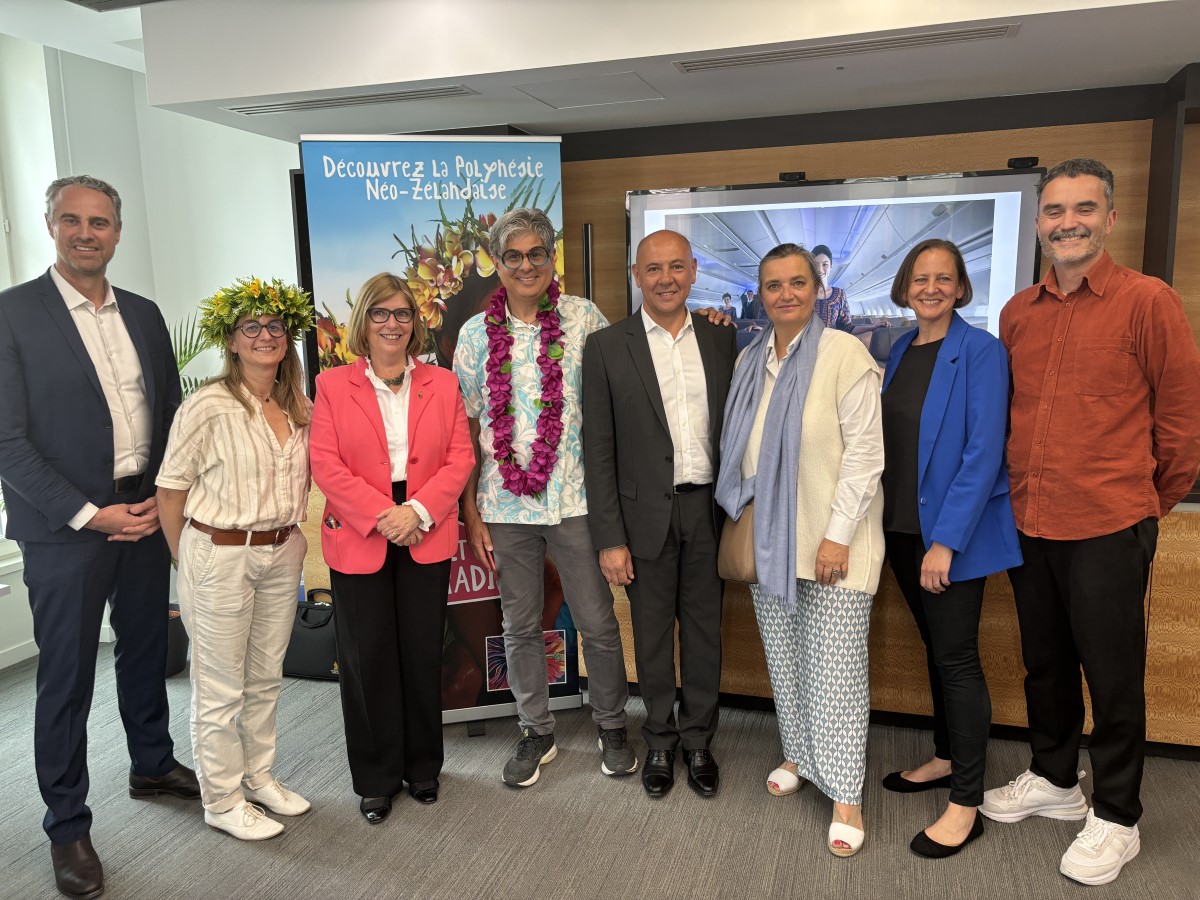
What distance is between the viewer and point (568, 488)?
9.46ft

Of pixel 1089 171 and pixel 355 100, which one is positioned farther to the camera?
pixel 355 100

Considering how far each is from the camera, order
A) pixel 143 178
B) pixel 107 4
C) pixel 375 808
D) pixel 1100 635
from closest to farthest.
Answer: pixel 1100 635 < pixel 375 808 < pixel 107 4 < pixel 143 178

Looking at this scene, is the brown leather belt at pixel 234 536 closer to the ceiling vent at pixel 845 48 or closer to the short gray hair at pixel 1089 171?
the ceiling vent at pixel 845 48

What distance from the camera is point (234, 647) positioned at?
265cm

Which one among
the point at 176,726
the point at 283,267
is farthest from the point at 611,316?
the point at 176,726

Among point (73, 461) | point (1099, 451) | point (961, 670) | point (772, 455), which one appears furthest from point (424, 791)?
point (1099, 451)

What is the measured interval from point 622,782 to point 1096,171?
94.8 inches

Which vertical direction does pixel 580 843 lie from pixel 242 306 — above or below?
below

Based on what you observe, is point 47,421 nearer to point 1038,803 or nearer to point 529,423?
point 529,423

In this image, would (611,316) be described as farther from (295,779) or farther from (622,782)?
(295,779)

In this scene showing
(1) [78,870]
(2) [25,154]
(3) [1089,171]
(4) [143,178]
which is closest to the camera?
(3) [1089,171]

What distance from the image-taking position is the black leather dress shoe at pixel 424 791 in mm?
2920

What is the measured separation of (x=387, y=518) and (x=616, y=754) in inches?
48.4

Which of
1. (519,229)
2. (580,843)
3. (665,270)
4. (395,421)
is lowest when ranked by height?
(580,843)
